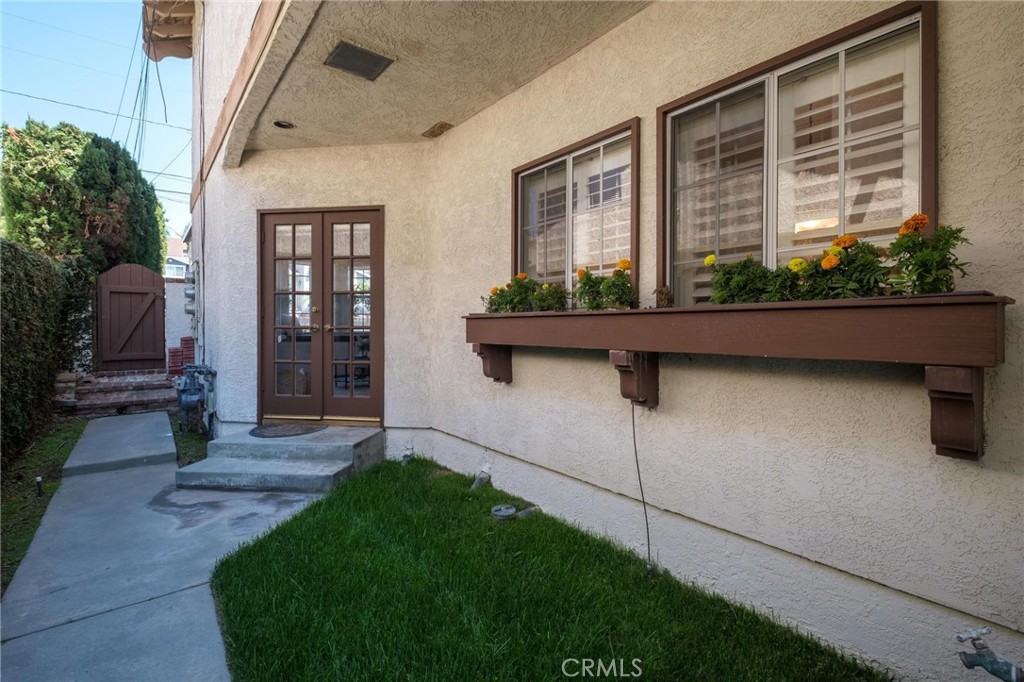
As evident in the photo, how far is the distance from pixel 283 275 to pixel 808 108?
5.17m

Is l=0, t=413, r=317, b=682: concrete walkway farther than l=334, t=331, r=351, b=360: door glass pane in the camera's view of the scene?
No

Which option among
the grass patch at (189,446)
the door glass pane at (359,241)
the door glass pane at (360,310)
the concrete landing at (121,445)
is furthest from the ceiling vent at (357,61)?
the concrete landing at (121,445)

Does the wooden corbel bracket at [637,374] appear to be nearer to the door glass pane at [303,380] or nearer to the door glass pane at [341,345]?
the door glass pane at [341,345]

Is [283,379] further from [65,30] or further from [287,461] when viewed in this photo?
[65,30]

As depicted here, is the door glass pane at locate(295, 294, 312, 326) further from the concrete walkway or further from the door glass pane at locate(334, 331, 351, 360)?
the concrete walkway

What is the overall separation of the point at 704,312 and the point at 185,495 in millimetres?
4383

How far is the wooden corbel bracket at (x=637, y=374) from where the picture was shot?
2703 millimetres

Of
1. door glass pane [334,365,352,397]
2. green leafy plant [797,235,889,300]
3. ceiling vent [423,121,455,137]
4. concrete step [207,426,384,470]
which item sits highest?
ceiling vent [423,121,455,137]

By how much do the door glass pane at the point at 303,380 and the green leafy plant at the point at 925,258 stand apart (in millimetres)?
5255

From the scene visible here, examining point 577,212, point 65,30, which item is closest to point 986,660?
point 577,212

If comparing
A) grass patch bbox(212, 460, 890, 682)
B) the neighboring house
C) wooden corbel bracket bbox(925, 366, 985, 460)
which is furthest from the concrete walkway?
wooden corbel bracket bbox(925, 366, 985, 460)

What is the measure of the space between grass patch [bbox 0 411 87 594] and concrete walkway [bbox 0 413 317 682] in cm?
7

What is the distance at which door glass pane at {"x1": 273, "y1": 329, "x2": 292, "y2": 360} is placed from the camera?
5.44 m

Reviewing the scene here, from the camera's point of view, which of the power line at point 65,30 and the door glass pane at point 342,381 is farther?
the power line at point 65,30
